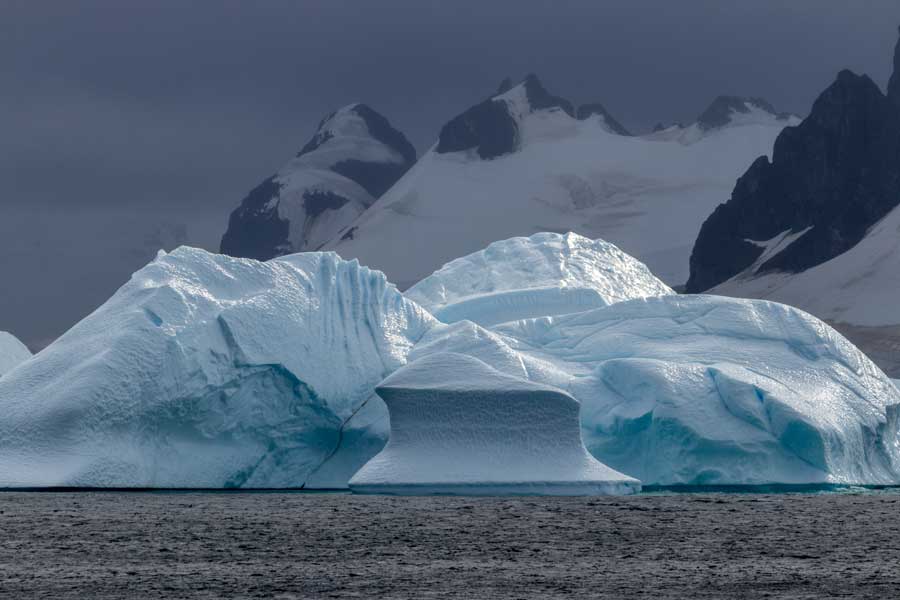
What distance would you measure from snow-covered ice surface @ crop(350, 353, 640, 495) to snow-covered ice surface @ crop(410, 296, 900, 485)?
287 cm

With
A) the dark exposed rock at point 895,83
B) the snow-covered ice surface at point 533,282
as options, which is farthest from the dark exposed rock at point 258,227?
the snow-covered ice surface at point 533,282

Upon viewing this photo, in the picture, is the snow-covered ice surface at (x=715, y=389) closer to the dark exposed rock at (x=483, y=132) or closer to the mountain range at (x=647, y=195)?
the mountain range at (x=647, y=195)

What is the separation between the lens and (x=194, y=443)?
25.6 meters

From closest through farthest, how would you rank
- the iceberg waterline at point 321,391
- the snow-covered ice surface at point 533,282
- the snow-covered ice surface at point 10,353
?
1. the iceberg waterline at point 321,391
2. the snow-covered ice surface at point 533,282
3. the snow-covered ice surface at point 10,353

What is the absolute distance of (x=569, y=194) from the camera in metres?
138

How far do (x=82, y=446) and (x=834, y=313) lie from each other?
72.5 meters

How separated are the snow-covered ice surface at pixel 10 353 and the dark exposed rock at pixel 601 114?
12173 centimetres

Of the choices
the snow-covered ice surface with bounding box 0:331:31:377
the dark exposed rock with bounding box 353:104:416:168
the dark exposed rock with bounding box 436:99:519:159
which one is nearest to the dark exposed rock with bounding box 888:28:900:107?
the dark exposed rock with bounding box 436:99:519:159

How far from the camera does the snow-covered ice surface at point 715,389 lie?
1009 inches

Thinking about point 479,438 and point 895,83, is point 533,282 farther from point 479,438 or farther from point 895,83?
point 895,83

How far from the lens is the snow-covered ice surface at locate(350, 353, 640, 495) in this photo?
22.6 meters

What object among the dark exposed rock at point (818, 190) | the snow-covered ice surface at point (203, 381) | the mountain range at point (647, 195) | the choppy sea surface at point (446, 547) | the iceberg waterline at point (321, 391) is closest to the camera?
the choppy sea surface at point (446, 547)

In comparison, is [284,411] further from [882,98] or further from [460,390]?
[882,98]

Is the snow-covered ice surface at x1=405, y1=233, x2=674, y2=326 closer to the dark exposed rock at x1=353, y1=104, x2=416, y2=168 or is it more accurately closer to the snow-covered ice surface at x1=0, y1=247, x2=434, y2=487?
the snow-covered ice surface at x1=0, y1=247, x2=434, y2=487
